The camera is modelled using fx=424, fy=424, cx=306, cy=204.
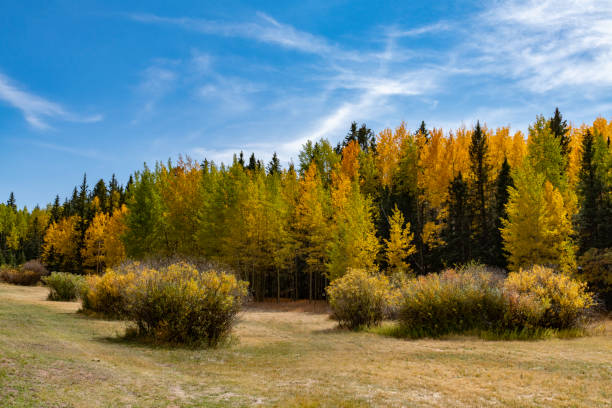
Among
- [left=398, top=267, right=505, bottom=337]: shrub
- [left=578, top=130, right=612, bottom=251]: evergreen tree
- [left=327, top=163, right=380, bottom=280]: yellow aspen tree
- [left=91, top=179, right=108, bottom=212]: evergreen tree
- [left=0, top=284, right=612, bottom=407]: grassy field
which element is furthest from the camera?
[left=91, top=179, right=108, bottom=212]: evergreen tree

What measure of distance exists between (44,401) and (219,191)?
32876 millimetres

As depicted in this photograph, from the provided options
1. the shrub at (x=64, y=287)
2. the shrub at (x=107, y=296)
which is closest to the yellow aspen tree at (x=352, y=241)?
the shrub at (x=107, y=296)

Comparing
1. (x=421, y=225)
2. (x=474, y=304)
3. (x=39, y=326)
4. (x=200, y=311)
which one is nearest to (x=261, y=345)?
(x=200, y=311)

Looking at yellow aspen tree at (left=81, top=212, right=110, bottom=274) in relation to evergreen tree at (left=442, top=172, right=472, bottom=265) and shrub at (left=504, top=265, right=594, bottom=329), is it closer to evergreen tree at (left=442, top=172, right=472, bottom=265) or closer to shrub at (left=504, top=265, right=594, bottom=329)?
evergreen tree at (left=442, top=172, right=472, bottom=265)

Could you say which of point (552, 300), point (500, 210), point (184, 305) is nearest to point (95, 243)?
point (500, 210)

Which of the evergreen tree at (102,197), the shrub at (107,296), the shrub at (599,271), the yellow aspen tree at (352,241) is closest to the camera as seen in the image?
the shrub at (107,296)

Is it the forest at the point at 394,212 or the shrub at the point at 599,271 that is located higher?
the forest at the point at 394,212

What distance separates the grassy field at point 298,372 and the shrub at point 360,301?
13.3ft

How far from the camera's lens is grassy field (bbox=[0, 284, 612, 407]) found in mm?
6656

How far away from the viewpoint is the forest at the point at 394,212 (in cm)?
2931

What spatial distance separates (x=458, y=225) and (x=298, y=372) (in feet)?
110

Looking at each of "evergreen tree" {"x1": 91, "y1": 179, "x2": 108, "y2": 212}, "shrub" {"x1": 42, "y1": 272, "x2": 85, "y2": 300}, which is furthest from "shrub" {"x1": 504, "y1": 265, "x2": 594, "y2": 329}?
"evergreen tree" {"x1": 91, "y1": 179, "x2": 108, "y2": 212}

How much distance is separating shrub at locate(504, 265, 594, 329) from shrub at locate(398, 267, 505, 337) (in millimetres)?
836

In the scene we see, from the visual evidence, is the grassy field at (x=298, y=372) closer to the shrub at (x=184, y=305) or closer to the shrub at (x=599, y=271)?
the shrub at (x=184, y=305)
